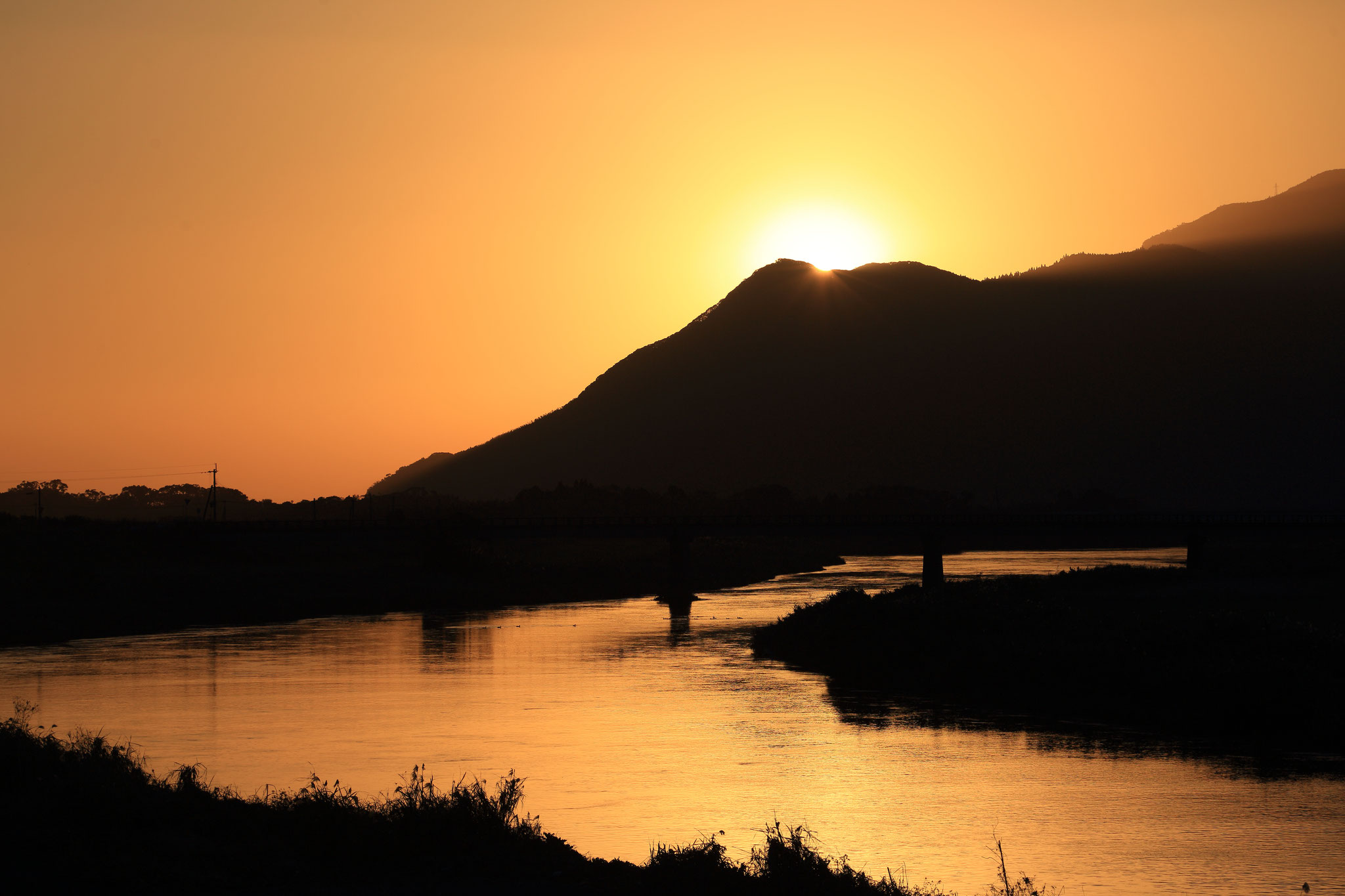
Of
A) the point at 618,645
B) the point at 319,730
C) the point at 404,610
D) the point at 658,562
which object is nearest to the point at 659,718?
the point at 319,730

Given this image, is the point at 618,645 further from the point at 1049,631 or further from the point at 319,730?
the point at 319,730

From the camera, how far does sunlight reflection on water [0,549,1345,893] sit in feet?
88.0

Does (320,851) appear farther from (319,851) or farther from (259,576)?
(259,576)

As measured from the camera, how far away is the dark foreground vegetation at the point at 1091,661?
42.5 m

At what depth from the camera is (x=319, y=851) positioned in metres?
19.3

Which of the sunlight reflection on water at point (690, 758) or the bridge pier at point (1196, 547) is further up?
the bridge pier at point (1196, 547)

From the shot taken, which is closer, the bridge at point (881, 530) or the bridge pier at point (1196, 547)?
the bridge at point (881, 530)

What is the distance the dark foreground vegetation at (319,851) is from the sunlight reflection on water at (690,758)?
542 cm

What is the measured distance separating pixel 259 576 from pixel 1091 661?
231 feet

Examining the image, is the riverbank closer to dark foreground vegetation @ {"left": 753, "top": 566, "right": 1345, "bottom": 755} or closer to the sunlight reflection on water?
the sunlight reflection on water

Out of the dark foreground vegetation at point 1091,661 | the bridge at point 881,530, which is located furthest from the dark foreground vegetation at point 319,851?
the bridge at point 881,530

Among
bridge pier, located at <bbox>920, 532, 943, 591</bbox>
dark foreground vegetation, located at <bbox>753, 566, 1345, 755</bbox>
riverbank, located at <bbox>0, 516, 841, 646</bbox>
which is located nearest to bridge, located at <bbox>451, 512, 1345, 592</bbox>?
bridge pier, located at <bbox>920, 532, 943, 591</bbox>

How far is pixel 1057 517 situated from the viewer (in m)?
132

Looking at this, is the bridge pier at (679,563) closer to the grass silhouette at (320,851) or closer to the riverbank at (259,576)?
the riverbank at (259,576)
